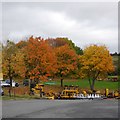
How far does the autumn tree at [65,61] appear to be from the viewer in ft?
169

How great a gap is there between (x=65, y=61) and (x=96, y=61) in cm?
521

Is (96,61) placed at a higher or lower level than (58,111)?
higher

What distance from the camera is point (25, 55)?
43.7 m

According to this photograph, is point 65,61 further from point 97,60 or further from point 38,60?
point 38,60

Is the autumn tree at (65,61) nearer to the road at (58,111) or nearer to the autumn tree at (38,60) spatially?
the autumn tree at (38,60)

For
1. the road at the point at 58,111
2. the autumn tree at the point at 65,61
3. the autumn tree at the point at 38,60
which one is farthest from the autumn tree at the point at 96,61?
the road at the point at 58,111

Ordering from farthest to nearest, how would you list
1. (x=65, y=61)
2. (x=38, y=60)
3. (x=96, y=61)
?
(x=65, y=61)
(x=96, y=61)
(x=38, y=60)

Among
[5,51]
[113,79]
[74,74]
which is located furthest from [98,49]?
[113,79]

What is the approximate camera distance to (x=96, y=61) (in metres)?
50.0

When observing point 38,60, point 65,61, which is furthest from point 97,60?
point 38,60

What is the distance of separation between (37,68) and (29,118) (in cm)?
2826

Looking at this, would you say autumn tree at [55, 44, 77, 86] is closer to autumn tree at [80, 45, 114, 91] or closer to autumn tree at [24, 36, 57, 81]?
autumn tree at [80, 45, 114, 91]

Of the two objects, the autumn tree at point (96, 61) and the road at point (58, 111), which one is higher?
the autumn tree at point (96, 61)

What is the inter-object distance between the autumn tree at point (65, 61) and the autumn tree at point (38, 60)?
717 centimetres
